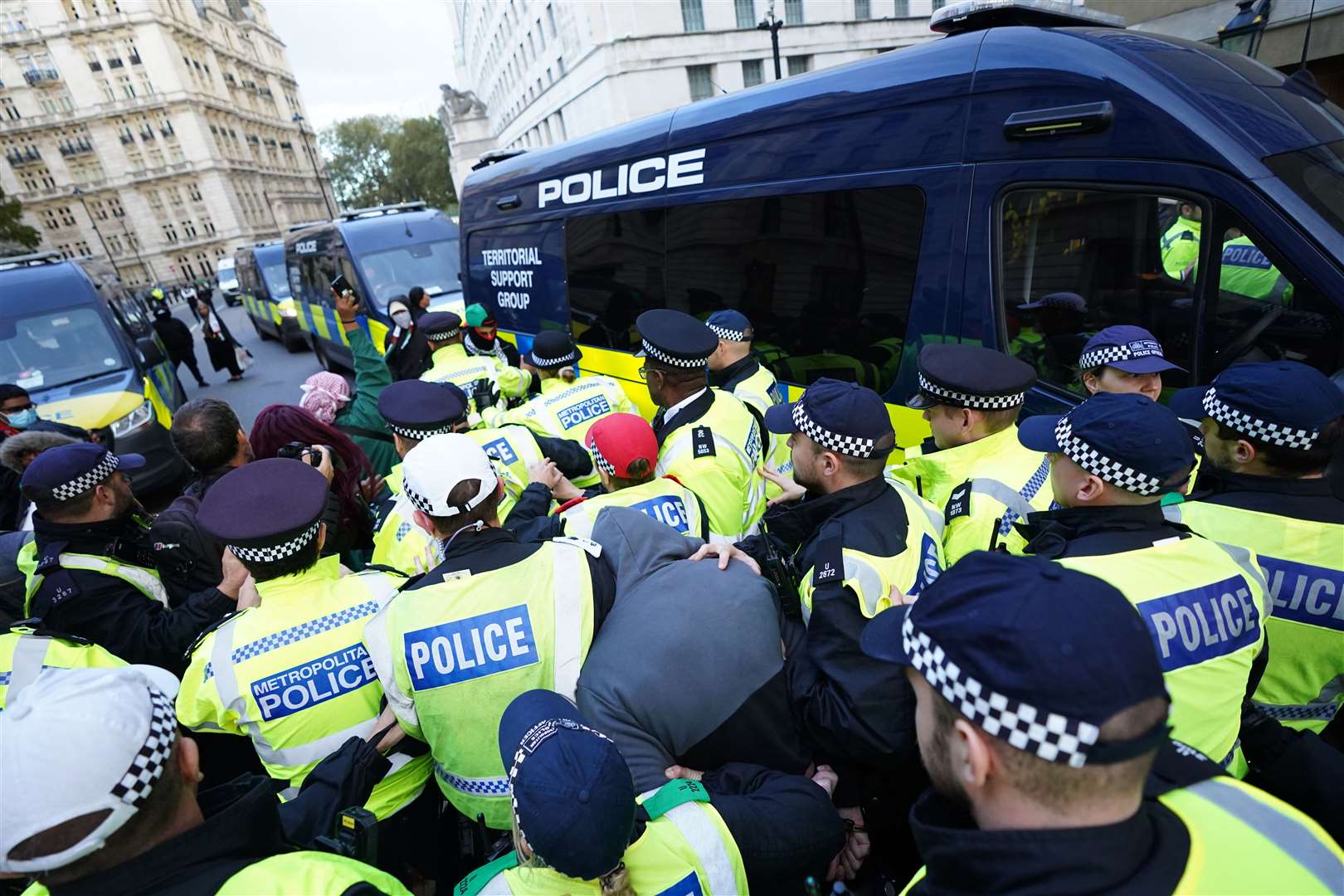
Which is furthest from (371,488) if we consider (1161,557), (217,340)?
(217,340)

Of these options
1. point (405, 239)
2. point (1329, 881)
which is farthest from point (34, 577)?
point (405, 239)

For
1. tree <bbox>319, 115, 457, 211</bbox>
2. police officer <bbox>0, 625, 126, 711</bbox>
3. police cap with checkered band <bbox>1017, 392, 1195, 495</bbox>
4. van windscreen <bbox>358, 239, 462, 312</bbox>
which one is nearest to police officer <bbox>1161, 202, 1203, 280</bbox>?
police cap with checkered band <bbox>1017, 392, 1195, 495</bbox>

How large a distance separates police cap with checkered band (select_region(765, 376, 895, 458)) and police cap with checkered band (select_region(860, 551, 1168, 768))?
3.59 ft

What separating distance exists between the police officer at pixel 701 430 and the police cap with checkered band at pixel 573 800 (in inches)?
62.9

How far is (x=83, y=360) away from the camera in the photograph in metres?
7.16

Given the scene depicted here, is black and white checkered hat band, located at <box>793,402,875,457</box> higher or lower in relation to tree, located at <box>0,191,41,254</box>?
lower

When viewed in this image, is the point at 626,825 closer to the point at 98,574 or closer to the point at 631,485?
the point at 631,485

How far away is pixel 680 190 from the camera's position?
174 inches

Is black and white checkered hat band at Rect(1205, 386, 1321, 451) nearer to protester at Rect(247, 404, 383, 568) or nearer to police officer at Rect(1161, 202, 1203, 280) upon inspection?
→ police officer at Rect(1161, 202, 1203, 280)

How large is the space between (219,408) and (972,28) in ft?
14.4

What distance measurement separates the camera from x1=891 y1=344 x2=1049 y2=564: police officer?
2.27 metres

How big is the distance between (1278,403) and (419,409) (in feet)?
11.0

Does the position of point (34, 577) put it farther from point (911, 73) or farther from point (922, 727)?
point (911, 73)

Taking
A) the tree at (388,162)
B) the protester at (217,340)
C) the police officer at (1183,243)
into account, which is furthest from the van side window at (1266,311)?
the tree at (388,162)
